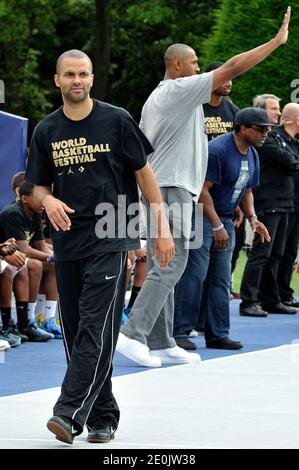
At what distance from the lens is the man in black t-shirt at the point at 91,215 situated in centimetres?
672

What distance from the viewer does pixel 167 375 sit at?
30.7 ft

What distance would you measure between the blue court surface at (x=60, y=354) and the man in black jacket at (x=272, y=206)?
31 cm

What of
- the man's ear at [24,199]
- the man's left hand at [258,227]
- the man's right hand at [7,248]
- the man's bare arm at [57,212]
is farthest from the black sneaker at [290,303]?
the man's bare arm at [57,212]

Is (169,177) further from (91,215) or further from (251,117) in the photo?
(91,215)

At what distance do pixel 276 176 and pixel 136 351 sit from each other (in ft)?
16.4

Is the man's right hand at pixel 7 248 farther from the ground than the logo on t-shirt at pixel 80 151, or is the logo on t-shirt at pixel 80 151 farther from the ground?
the logo on t-shirt at pixel 80 151

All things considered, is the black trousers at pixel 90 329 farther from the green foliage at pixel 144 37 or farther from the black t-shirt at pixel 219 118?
the green foliage at pixel 144 37

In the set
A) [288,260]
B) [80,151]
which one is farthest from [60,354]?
[288,260]

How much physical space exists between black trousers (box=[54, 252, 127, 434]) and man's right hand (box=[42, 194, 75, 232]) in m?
0.23

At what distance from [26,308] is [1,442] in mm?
4912

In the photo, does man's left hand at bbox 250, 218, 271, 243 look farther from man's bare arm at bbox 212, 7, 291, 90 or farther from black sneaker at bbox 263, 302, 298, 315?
man's bare arm at bbox 212, 7, 291, 90

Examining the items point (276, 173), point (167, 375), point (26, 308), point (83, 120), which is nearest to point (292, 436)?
point (83, 120)

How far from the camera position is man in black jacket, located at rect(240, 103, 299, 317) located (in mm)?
14141

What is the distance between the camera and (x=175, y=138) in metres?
9.79
